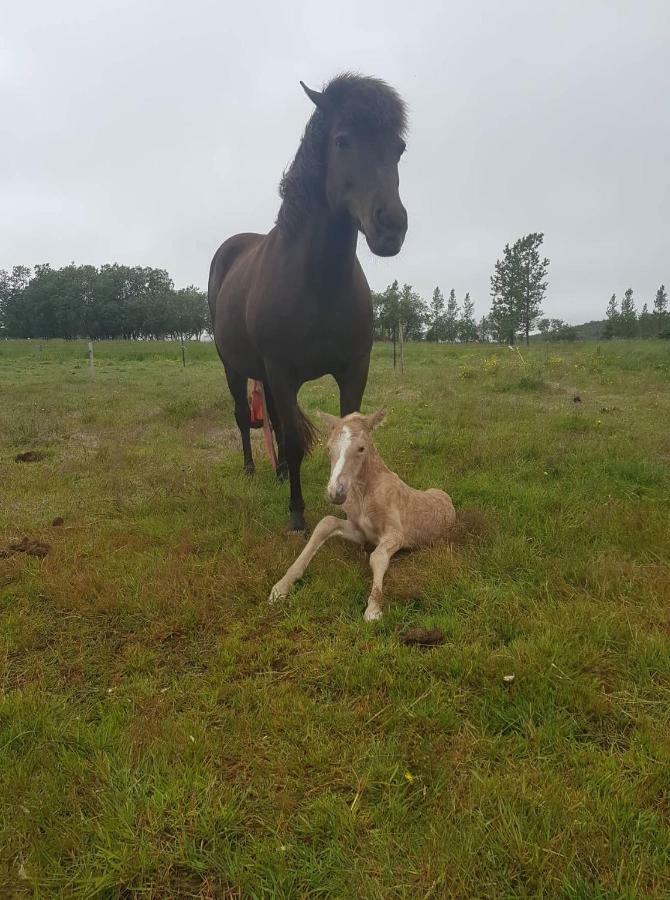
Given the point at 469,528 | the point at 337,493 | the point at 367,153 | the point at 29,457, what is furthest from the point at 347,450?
the point at 29,457

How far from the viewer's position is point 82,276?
8319 cm

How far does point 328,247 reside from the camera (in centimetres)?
396

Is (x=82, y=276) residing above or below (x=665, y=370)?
above

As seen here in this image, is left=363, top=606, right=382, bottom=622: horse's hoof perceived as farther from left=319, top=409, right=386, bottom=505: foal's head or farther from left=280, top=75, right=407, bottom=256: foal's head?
left=280, top=75, right=407, bottom=256: foal's head

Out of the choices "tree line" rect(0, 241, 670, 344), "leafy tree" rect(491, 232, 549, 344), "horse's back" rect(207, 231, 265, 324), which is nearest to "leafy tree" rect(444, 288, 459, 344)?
"tree line" rect(0, 241, 670, 344)

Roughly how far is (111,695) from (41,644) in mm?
741

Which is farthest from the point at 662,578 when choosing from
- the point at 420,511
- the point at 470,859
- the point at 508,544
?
the point at 470,859

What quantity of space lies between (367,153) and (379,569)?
9.47ft

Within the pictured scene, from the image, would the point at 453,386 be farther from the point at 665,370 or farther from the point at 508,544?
the point at 508,544

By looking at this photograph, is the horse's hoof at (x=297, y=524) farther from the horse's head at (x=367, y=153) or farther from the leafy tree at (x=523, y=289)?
the leafy tree at (x=523, y=289)

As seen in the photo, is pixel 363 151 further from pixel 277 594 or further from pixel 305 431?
pixel 277 594

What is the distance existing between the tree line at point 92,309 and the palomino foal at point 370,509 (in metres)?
76.0

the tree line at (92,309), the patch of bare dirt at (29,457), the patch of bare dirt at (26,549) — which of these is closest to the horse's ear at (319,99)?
the patch of bare dirt at (26,549)

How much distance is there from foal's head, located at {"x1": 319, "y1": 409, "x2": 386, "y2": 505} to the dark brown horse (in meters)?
0.69
